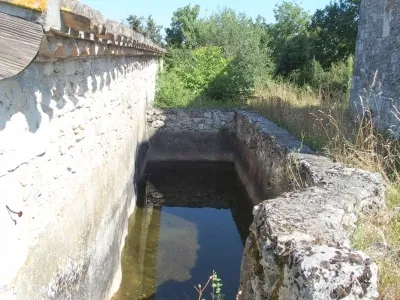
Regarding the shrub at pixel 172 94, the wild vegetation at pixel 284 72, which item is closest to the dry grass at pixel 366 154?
the wild vegetation at pixel 284 72

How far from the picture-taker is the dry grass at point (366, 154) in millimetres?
2621

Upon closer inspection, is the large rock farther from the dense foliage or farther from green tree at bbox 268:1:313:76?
green tree at bbox 268:1:313:76

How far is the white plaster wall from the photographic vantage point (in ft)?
7.27

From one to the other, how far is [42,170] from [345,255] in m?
1.92

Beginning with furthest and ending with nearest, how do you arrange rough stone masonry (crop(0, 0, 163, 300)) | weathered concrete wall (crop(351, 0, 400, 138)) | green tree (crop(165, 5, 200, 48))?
green tree (crop(165, 5, 200, 48)), weathered concrete wall (crop(351, 0, 400, 138)), rough stone masonry (crop(0, 0, 163, 300))

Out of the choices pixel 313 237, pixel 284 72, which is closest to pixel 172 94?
pixel 284 72

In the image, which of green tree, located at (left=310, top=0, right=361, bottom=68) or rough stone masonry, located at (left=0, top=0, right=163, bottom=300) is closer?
rough stone masonry, located at (left=0, top=0, right=163, bottom=300)

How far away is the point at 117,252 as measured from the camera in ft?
18.6

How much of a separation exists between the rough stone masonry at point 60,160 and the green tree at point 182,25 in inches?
731

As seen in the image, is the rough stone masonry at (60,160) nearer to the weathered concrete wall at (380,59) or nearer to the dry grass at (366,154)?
the dry grass at (366,154)

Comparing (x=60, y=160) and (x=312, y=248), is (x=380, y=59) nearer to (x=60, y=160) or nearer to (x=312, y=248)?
(x=312, y=248)

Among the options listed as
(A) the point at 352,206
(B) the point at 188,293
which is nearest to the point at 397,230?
(A) the point at 352,206

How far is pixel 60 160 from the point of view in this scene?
307cm

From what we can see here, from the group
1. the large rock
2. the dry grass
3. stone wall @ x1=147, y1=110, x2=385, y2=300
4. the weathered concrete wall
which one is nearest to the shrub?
the dry grass
